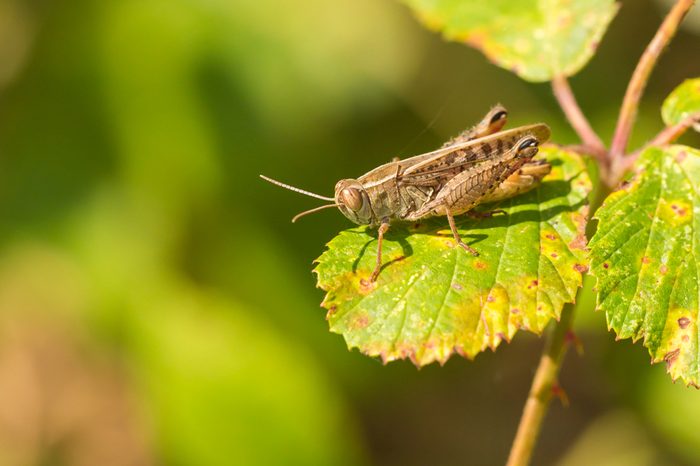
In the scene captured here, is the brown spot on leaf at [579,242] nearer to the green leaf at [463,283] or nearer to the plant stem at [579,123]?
the green leaf at [463,283]

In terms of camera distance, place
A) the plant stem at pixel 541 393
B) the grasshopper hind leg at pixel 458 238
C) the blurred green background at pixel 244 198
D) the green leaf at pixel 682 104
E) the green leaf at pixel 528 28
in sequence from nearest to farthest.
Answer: the plant stem at pixel 541 393 → the grasshopper hind leg at pixel 458 238 → the green leaf at pixel 682 104 → the green leaf at pixel 528 28 → the blurred green background at pixel 244 198

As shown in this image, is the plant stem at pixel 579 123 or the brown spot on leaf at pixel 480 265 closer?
the brown spot on leaf at pixel 480 265

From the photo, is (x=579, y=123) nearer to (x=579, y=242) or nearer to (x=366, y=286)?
(x=579, y=242)

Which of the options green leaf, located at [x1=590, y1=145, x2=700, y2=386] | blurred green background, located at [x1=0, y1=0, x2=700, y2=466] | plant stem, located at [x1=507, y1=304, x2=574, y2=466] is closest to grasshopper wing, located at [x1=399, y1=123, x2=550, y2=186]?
green leaf, located at [x1=590, y1=145, x2=700, y2=386]

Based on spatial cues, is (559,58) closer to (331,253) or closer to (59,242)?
(331,253)

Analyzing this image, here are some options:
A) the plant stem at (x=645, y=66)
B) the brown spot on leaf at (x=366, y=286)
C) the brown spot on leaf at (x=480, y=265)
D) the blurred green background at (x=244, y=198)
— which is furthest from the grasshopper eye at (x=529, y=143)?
the blurred green background at (x=244, y=198)

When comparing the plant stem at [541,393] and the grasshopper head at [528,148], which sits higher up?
the grasshopper head at [528,148]
